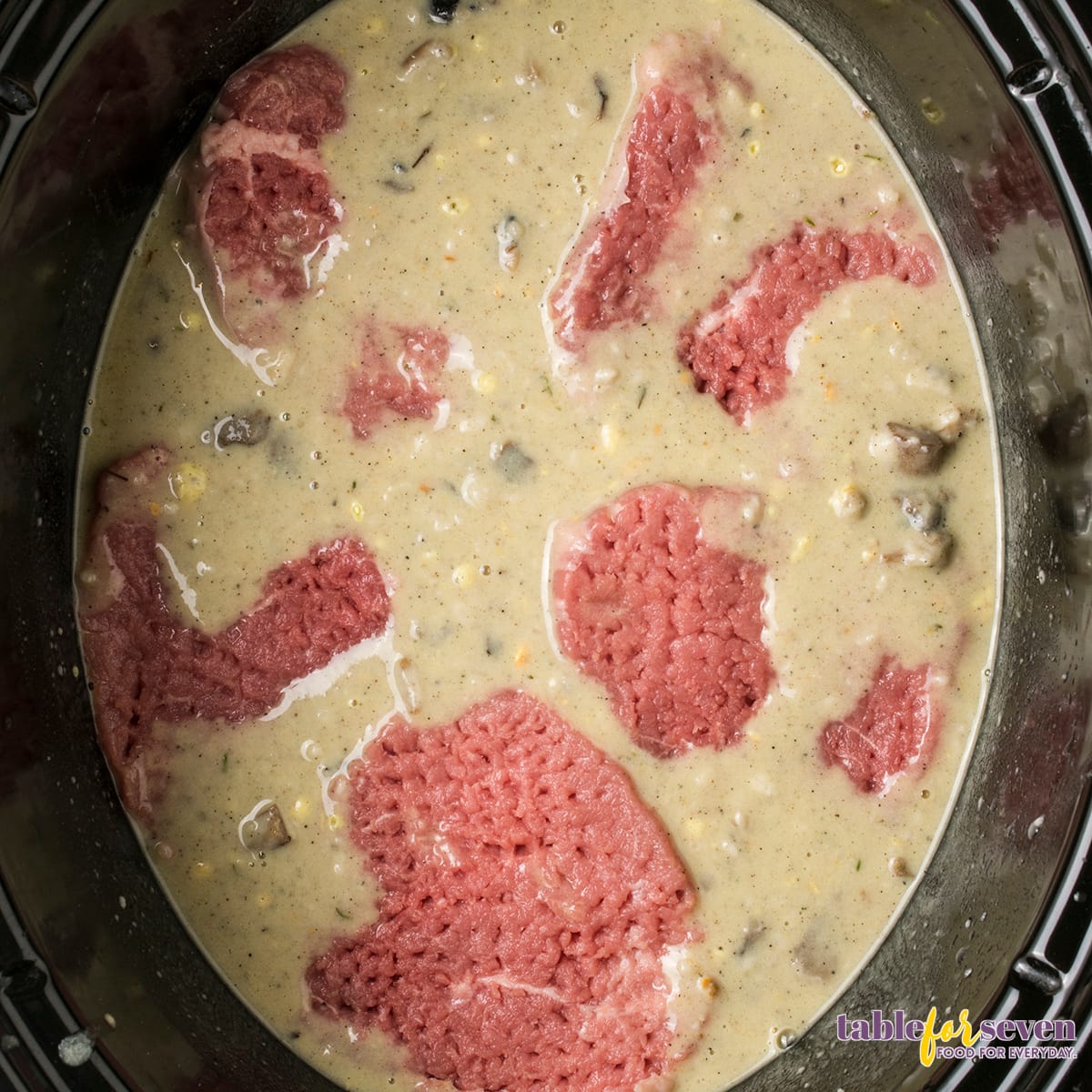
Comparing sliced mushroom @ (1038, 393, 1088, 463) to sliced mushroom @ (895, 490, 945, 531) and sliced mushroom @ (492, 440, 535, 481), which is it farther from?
sliced mushroom @ (492, 440, 535, 481)

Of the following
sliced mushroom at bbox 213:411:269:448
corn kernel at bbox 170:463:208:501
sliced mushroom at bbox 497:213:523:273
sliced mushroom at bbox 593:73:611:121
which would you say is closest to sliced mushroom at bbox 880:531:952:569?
sliced mushroom at bbox 497:213:523:273

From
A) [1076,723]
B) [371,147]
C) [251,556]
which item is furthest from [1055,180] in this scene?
[251,556]

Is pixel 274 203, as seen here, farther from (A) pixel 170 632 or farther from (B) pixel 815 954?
(B) pixel 815 954

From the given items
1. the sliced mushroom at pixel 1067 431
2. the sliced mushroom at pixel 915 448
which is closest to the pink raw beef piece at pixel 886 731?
the sliced mushroom at pixel 915 448

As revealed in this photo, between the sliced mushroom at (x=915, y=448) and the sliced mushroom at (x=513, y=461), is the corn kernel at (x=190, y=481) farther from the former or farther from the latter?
the sliced mushroom at (x=915, y=448)

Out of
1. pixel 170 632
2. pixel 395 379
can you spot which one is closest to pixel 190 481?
pixel 170 632
